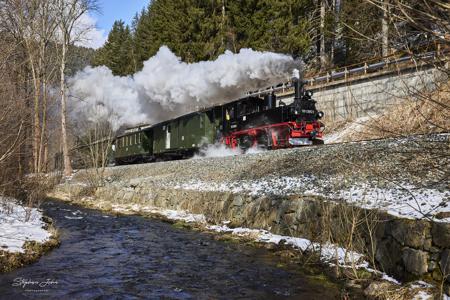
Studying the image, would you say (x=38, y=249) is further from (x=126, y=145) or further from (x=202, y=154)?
(x=126, y=145)

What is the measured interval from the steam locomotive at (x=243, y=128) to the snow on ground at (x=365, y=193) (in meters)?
4.45

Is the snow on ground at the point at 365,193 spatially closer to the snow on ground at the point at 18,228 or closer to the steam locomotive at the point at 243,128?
the steam locomotive at the point at 243,128

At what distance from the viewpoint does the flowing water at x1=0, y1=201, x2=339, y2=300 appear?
5781 millimetres

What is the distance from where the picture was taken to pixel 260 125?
16.8m

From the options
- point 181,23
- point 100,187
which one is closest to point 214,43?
point 181,23

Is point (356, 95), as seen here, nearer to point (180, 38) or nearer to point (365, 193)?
point (365, 193)

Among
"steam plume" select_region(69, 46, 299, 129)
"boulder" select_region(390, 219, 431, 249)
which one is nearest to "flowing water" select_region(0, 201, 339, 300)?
"boulder" select_region(390, 219, 431, 249)

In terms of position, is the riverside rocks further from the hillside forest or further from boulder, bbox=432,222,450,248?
the hillside forest

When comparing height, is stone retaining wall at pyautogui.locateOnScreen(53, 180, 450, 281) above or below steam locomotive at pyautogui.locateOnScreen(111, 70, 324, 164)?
below

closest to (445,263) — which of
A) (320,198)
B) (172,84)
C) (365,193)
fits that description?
(365,193)

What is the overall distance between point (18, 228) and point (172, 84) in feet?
53.0

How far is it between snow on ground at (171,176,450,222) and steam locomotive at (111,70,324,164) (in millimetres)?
4452

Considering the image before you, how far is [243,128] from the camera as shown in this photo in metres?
17.7

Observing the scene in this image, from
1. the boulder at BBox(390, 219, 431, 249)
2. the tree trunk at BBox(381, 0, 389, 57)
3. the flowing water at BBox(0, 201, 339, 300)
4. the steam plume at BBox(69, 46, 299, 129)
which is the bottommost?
the flowing water at BBox(0, 201, 339, 300)
